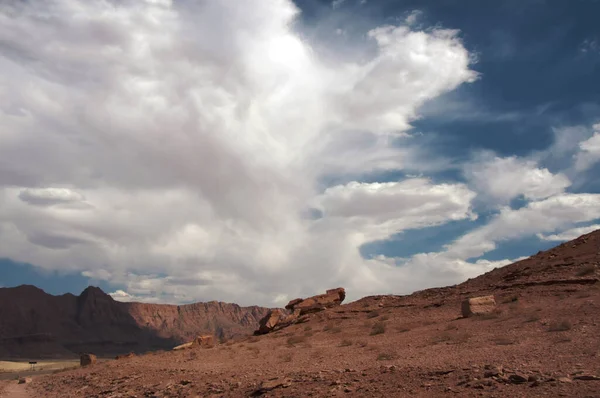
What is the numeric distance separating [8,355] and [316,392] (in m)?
186

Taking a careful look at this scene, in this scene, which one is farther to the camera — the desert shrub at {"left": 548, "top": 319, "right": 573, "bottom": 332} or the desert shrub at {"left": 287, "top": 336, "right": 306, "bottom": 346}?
the desert shrub at {"left": 287, "top": 336, "right": 306, "bottom": 346}

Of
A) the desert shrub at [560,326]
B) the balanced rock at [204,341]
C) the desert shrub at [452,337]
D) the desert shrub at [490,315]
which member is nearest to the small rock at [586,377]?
the desert shrub at [560,326]

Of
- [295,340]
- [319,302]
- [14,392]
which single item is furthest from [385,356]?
[14,392]

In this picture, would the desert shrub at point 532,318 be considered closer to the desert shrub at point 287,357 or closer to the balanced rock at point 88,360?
the desert shrub at point 287,357

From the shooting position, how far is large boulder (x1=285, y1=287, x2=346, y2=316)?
Result: 4296 centimetres

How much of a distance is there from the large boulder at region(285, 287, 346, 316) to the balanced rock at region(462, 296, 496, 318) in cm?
1805

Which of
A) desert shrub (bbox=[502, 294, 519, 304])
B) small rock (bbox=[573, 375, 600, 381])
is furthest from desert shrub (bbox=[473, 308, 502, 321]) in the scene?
small rock (bbox=[573, 375, 600, 381])

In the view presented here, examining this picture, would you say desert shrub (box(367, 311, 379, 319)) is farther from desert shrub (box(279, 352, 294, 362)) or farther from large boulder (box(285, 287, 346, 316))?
desert shrub (box(279, 352, 294, 362))

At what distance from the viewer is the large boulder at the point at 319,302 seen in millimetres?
42963

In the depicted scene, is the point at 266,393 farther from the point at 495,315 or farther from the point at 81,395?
the point at 81,395

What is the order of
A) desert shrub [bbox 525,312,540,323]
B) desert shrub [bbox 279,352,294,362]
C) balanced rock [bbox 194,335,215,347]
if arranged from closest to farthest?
desert shrub [bbox 525,312,540,323], desert shrub [bbox 279,352,294,362], balanced rock [bbox 194,335,215,347]

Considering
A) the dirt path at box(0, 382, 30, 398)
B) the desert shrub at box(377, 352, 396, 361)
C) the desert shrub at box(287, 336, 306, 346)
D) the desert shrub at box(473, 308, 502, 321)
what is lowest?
the dirt path at box(0, 382, 30, 398)

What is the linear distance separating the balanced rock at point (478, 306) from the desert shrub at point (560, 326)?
22.6ft

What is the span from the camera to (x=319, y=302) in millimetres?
45031
